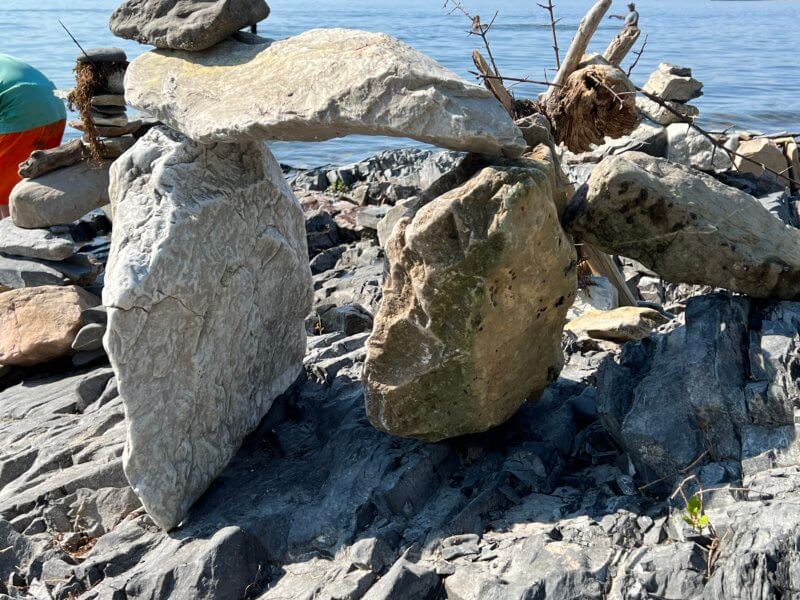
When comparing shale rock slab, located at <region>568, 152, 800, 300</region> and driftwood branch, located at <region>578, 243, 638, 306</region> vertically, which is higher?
shale rock slab, located at <region>568, 152, 800, 300</region>

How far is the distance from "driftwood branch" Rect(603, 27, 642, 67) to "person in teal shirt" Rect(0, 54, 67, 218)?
7.56 meters

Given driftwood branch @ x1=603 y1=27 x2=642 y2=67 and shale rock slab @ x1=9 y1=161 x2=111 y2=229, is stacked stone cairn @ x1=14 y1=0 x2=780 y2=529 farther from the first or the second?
shale rock slab @ x1=9 y1=161 x2=111 y2=229

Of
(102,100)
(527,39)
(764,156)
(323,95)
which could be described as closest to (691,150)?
(764,156)

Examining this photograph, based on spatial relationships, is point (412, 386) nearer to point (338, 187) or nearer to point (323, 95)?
point (323, 95)

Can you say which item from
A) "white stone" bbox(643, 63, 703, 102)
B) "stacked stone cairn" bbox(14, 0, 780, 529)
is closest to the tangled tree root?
"stacked stone cairn" bbox(14, 0, 780, 529)

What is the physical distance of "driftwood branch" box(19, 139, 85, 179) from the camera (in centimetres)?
1029

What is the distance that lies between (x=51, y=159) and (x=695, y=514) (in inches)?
327

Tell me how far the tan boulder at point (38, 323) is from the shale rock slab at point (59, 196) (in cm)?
200

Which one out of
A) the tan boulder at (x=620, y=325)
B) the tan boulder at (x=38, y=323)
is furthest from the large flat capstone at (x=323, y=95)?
the tan boulder at (x=38, y=323)

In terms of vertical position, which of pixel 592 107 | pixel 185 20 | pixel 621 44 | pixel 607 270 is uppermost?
pixel 185 20

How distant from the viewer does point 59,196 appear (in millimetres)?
10203

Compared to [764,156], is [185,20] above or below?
above

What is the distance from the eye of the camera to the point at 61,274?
31.7 feet

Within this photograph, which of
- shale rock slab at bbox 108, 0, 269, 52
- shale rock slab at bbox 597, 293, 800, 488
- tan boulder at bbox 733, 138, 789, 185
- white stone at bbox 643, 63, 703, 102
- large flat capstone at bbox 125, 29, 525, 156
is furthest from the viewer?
white stone at bbox 643, 63, 703, 102
